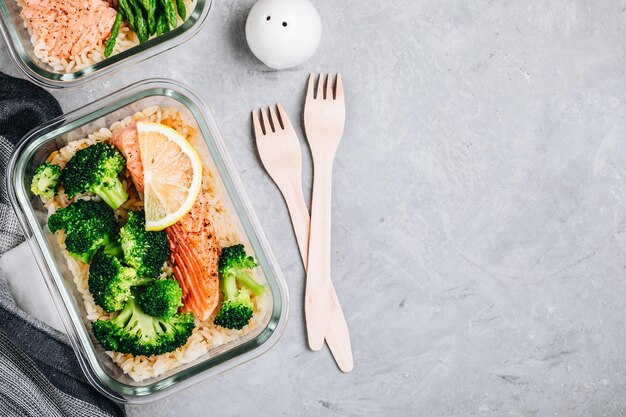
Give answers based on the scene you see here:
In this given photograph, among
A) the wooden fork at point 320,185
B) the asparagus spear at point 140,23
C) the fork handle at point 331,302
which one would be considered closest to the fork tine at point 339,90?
the wooden fork at point 320,185

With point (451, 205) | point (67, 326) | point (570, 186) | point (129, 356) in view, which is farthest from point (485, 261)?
point (67, 326)

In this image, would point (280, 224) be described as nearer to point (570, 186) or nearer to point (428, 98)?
point (428, 98)

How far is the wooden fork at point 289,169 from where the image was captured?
54.9 inches

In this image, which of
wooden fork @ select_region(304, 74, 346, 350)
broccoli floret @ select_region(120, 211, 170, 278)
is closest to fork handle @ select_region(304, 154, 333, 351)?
wooden fork @ select_region(304, 74, 346, 350)

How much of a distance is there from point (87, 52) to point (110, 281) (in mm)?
530

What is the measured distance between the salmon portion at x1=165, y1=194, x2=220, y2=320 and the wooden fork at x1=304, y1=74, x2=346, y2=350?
248mm

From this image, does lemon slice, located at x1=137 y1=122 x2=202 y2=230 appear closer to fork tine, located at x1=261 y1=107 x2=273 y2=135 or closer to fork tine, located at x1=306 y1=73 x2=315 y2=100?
fork tine, located at x1=261 y1=107 x2=273 y2=135

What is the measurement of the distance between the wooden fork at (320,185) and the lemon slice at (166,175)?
31 centimetres

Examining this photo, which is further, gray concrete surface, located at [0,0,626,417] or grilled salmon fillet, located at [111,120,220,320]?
gray concrete surface, located at [0,0,626,417]

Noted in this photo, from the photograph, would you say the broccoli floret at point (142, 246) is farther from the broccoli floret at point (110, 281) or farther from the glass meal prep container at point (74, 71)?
the glass meal prep container at point (74, 71)

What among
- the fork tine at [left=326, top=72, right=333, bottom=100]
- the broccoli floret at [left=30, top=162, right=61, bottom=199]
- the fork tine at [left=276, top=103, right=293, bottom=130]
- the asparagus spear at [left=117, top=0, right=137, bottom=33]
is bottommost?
the fork tine at [left=276, top=103, right=293, bottom=130]

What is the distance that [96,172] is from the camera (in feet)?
4.01

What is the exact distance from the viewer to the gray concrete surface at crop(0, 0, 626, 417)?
4.66ft

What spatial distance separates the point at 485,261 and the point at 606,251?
317 mm
